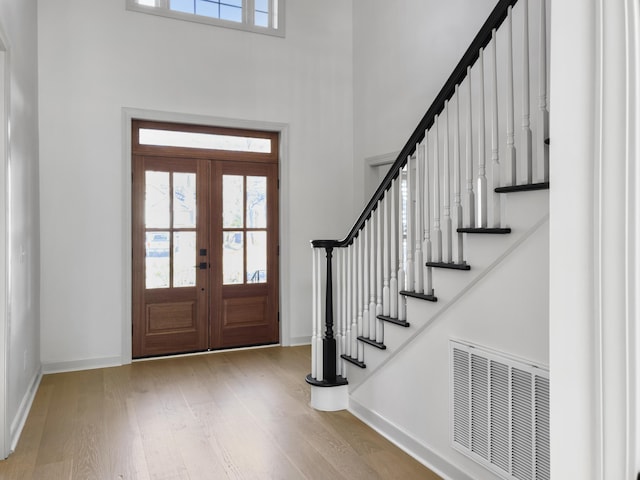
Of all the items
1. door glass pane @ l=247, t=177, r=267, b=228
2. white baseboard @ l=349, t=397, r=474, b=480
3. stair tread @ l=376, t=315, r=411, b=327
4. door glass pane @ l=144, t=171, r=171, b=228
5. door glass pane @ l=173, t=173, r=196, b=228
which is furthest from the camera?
door glass pane @ l=247, t=177, r=267, b=228

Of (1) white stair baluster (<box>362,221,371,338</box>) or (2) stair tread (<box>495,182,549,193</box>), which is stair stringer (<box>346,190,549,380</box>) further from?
(1) white stair baluster (<box>362,221,371,338</box>)

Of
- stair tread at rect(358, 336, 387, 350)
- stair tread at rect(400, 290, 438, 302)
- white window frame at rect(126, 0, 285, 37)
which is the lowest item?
stair tread at rect(358, 336, 387, 350)

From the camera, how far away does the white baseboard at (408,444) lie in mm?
2496

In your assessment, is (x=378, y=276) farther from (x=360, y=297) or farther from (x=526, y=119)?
(x=526, y=119)

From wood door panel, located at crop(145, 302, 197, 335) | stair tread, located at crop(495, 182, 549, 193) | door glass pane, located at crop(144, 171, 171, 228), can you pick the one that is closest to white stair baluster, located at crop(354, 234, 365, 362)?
stair tread, located at crop(495, 182, 549, 193)

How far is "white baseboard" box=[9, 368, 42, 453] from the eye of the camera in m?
2.96

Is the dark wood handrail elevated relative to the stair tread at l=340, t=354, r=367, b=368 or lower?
elevated

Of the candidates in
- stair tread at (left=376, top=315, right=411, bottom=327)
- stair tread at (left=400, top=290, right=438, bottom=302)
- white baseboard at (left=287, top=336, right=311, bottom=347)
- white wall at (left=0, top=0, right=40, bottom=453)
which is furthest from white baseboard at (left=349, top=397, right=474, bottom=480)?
white wall at (left=0, top=0, right=40, bottom=453)

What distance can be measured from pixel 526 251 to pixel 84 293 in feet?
13.5

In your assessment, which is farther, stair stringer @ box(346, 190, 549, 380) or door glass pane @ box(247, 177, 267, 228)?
door glass pane @ box(247, 177, 267, 228)

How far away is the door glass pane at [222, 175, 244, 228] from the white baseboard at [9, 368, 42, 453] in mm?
2280

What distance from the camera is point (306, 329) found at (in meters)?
5.60

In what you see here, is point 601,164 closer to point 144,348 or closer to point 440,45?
point 440,45

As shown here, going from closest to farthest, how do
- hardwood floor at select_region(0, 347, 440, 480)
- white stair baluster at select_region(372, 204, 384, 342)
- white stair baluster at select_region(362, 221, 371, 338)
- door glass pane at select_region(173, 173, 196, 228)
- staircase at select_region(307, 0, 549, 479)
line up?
staircase at select_region(307, 0, 549, 479) < hardwood floor at select_region(0, 347, 440, 480) < white stair baluster at select_region(372, 204, 384, 342) < white stair baluster at select_region(362, 221, 371, 338) < door glass pane at select_region(173, 173, 196, 228)
